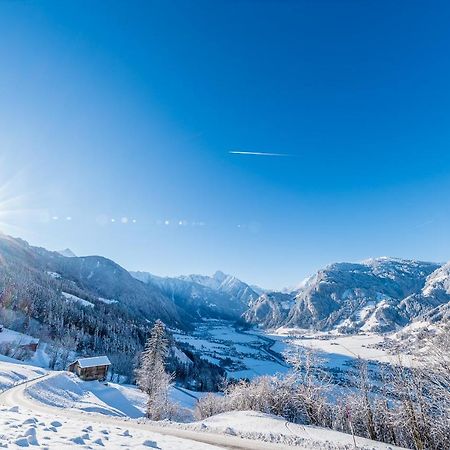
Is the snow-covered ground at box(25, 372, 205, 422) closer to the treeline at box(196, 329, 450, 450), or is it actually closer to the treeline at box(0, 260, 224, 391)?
the treeline at box(196, 329, 450, 450)

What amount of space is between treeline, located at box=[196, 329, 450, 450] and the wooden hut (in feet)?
127

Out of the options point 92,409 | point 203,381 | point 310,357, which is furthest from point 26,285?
point 310,357

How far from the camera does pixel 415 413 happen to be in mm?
36094

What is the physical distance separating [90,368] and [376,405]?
6822cm

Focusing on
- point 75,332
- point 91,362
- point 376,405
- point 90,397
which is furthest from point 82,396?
point 75,332

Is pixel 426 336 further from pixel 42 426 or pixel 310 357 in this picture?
pixel 42 426

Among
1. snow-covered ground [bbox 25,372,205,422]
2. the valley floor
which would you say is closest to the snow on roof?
snow-covered ground [bbox 25,372,205,422]

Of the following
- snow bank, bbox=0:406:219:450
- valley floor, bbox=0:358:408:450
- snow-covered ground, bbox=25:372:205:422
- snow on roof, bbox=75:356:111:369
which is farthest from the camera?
snow on roof, bbox=75:356:111:369

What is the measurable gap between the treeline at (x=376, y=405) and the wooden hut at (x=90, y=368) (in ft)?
127

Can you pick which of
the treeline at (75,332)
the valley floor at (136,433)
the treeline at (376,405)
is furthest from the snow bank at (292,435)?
the treeline at (75,332)

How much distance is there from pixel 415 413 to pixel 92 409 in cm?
4340

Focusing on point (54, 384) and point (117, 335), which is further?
point (117, 335)

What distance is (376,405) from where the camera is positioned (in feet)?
148

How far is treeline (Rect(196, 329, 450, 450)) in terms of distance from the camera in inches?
1201
